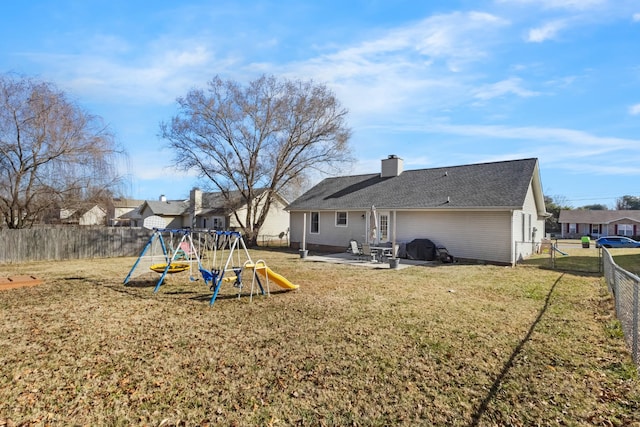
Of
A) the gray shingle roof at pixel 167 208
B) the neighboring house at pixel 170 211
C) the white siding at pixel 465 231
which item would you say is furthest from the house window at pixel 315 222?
the gray shingle roof at pixel 167 208

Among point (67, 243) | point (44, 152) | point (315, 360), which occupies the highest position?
point (44, 152)

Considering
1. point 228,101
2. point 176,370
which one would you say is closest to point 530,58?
point 176,370

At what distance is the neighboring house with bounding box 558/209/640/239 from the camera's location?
4828cm

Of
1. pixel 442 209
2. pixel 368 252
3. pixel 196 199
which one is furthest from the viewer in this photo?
pixel 196 199

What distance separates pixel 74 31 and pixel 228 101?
14.1 meters

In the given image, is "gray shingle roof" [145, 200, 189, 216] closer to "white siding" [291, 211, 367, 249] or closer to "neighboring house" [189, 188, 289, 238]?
"neighboring house" [189, 188, 289, 238]

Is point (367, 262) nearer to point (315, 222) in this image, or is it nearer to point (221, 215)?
point (315, 222)

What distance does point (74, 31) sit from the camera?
998 centimetres

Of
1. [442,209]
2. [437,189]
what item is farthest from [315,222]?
[442,209]

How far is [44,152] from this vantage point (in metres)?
14.9

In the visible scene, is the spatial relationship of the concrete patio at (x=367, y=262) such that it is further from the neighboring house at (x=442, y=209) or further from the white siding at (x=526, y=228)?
the white siding at (x=526, y=228)

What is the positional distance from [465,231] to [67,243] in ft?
58.8

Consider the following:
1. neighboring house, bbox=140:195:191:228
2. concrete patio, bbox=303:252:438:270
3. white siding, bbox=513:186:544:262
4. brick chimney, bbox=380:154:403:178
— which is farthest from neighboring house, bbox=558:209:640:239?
neighboring house, bbox=140:195:191:228

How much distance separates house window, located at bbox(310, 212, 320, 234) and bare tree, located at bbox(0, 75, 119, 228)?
11.1 metres
